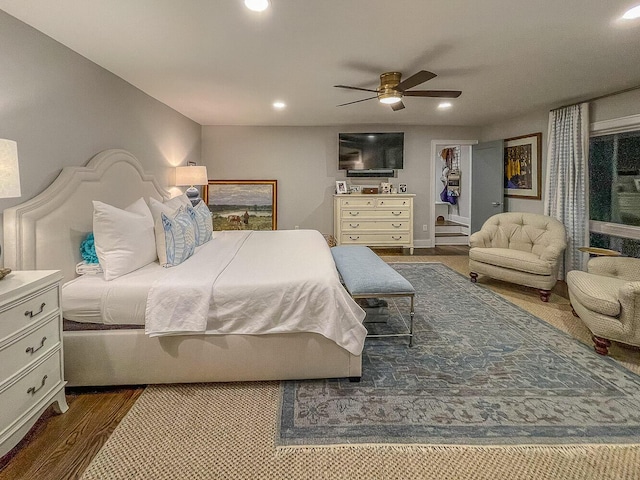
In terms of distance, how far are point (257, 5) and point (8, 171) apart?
1.54m

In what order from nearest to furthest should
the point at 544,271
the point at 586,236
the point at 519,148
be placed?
the point at 544,271
the point at 586,236
the point at 519,148

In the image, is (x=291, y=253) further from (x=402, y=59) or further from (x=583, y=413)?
(x=583, y=413)

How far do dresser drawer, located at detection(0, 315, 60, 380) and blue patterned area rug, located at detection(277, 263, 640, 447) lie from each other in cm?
126

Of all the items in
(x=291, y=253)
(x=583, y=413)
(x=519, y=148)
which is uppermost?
(x=519, y=148)

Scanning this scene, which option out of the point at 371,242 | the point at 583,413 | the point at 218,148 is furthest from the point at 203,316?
the point at 218,148

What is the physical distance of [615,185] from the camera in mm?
4223

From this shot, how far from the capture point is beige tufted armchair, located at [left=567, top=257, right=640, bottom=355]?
2.48 metres

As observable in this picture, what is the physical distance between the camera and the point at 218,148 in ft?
21.2

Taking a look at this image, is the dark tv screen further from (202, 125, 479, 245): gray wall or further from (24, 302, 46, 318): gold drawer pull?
(24, 302, 46, 318): gold drawer pull

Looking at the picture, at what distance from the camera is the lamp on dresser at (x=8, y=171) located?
64.0 inches

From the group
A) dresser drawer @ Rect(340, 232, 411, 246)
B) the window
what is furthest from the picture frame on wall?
dresser drawer @ Rect(340, 232, 411, 246)

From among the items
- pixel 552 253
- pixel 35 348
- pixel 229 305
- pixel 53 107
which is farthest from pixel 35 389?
pixel 552 253

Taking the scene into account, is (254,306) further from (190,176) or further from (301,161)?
(301,161)

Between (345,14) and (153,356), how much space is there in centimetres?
240
